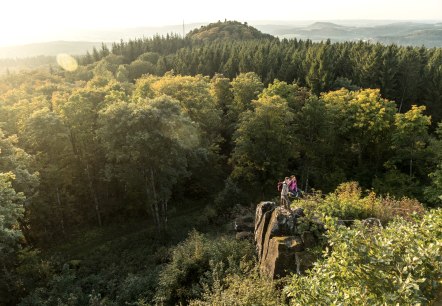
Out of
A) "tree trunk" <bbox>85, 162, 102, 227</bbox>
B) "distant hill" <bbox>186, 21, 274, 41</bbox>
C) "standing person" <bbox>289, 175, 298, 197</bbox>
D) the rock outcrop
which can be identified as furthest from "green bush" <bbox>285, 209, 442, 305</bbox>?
"distant hill" <bbox>186, 21, 274, 41</bbox>

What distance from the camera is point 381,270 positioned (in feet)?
29.5

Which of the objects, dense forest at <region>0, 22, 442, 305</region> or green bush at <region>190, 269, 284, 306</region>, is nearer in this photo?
green bush at <region>190, 269, 284, 306</region>

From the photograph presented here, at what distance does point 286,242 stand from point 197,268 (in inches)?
256

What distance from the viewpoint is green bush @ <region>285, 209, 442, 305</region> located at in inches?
332

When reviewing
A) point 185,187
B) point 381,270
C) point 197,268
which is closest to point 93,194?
point 185,187

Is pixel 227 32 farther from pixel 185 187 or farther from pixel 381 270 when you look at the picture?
pixel 381 270

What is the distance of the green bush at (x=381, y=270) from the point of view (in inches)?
332

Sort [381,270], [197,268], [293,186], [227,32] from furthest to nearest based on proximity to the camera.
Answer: [227,32], [293,186], [197,268], [381,270]

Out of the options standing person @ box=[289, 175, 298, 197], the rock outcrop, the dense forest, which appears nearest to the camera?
the rock outcrop

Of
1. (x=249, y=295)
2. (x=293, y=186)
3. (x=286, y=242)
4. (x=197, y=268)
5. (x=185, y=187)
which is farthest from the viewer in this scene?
(x=185, y=187)

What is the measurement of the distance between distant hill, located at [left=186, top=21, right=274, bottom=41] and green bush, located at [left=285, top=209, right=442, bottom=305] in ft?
536

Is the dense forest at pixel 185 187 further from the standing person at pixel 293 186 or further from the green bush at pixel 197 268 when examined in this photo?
the standing person at pixel 293 186

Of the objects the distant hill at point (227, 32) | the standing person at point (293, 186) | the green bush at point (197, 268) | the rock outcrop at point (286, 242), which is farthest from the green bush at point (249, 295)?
the distant hill at point (227, 32)

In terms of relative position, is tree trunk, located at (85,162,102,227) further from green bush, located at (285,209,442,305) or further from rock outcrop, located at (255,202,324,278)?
green bush, located at (285,209,442,305)
